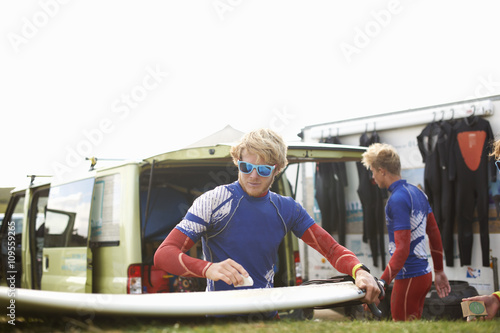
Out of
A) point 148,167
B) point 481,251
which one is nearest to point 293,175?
point 481,251

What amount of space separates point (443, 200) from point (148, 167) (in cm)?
451

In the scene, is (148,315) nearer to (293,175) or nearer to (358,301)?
(358,301)

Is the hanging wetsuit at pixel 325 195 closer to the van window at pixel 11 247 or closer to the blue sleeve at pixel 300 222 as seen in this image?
the van window at pixel 11 247

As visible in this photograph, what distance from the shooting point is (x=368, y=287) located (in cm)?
248

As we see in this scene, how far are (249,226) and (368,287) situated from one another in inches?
29.1

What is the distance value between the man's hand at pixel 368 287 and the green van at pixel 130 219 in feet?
7.16

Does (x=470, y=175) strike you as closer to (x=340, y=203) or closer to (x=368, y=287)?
(x=340, y=203)

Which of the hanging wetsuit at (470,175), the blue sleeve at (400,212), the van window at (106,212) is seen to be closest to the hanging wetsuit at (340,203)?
the hanging wetsuit at (470,175)

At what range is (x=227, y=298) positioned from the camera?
2111 mm

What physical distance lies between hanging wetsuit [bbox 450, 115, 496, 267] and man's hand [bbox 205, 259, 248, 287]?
5.36 meters

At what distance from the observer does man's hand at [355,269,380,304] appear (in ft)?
8.13

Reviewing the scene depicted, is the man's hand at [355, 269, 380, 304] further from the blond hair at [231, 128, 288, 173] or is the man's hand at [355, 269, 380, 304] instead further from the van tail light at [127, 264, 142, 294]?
the van tail light at [127, 264, 142, 294]

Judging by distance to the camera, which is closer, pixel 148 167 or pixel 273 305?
pixel 273 305

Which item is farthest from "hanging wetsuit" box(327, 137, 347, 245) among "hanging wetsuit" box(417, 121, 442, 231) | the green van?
the green van
